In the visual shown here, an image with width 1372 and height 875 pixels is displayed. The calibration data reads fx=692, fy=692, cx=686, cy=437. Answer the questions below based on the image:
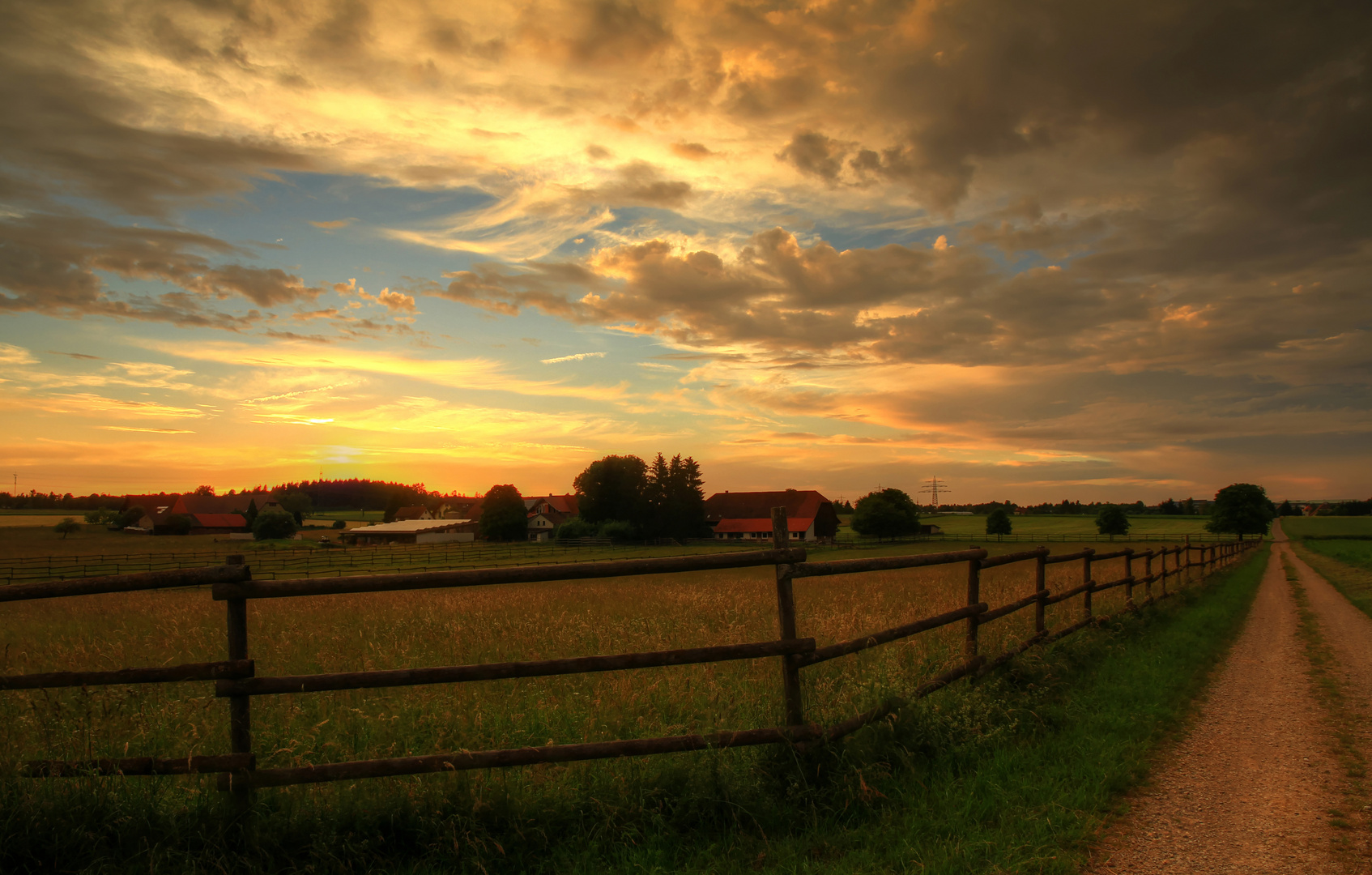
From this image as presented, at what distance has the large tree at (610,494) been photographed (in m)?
78.7

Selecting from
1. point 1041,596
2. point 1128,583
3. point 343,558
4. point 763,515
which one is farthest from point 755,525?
point 1041,596

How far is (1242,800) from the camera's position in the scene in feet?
15.9

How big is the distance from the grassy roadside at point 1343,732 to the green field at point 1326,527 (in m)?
92.2

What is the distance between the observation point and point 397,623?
12.7m

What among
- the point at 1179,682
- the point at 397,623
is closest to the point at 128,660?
the point at 397,623

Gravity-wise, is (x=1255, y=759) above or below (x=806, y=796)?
below

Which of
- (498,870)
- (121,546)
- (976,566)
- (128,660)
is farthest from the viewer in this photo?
(121,546)

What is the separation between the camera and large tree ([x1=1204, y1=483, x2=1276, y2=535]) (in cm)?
8612

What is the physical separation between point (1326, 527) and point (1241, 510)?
27.4 meters

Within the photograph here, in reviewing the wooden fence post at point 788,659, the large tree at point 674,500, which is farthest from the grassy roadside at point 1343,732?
the large tree at point 674,500

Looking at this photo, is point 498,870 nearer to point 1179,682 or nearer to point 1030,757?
point 1030,757

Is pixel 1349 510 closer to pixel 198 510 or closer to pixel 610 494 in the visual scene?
pixel 610 494

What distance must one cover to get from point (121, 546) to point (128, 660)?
67.4 m

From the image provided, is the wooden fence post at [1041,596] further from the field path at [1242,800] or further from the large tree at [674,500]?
the large tree at [674,500]
